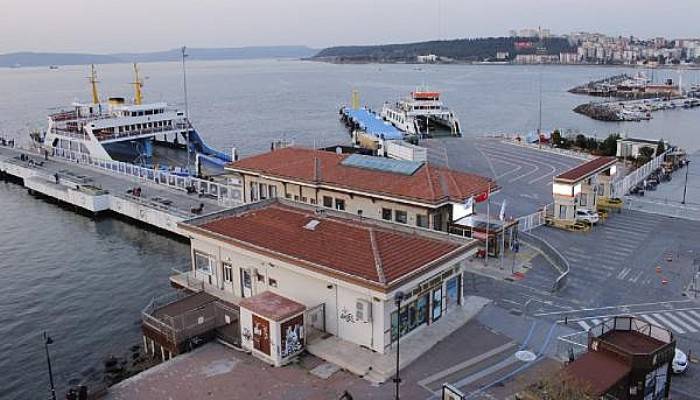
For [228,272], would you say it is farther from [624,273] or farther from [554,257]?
[624,273]

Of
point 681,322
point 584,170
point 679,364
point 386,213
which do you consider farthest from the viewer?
point 584,170

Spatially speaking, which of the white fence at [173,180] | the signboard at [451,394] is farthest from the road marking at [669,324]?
the white fence at [173,180]

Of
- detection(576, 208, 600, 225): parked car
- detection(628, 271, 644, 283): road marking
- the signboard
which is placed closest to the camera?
the signboard

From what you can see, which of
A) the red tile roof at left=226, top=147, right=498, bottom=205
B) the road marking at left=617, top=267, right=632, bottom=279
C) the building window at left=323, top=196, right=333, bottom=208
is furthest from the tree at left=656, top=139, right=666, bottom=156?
the building window at left=323, top=196, right=333, bottom=208

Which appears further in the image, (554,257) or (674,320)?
(554,257)

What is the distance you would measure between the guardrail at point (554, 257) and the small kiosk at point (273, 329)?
1148 centimetres

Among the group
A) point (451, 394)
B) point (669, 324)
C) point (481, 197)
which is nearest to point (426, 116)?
point (481, 197)

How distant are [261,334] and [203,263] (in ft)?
24.7

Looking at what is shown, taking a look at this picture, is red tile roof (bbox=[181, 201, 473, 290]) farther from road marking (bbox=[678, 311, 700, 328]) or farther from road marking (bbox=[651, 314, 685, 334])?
road marking (bbox=[678, 311, 700, 328])

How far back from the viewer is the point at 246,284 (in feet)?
80.8

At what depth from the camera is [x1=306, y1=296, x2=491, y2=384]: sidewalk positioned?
62.8 ft

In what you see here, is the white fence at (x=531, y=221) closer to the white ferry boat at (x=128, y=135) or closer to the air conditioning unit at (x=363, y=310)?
the air conditioning unit at (x=363, y=310)

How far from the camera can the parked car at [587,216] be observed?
34.5 meters

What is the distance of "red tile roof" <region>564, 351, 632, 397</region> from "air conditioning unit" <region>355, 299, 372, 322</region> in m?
6.60
